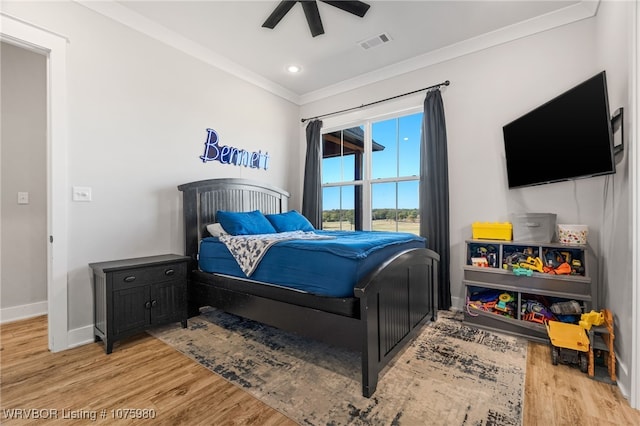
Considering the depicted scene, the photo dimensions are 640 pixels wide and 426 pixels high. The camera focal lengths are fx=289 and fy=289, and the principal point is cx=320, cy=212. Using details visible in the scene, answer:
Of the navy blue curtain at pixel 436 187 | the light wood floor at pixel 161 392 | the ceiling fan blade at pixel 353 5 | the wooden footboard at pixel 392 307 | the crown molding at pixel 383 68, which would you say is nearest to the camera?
the light wood floor at pixel 161 392

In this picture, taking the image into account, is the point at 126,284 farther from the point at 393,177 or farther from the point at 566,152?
the point at 566,152

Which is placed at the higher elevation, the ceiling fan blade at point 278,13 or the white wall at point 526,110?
the ceiling fan blade at point 278,13

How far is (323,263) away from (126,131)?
2300mm

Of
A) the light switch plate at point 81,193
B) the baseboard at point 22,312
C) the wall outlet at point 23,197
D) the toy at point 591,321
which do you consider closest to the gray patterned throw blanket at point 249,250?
the light switch plate at point 81,193

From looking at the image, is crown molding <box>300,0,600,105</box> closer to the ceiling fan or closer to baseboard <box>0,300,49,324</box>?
A: the ceiling fan

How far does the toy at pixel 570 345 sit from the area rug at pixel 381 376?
22cm

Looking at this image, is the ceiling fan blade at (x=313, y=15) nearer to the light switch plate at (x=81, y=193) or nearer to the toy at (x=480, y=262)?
the light switch plate at (x=81, y=193)

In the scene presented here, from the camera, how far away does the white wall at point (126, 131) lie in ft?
7.84

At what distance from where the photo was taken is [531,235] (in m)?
2.58

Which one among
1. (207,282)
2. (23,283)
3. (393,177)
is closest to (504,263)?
(393,177)

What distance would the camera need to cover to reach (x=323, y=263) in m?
1.90

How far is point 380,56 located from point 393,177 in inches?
58.2

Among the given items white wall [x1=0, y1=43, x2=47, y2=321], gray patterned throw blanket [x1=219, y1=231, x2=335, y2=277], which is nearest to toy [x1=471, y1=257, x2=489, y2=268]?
gray patterned throw blanket [x1=219, y1=231, x2=335, y2=277]

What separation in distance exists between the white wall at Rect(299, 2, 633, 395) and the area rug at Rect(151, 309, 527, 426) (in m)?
0.70
